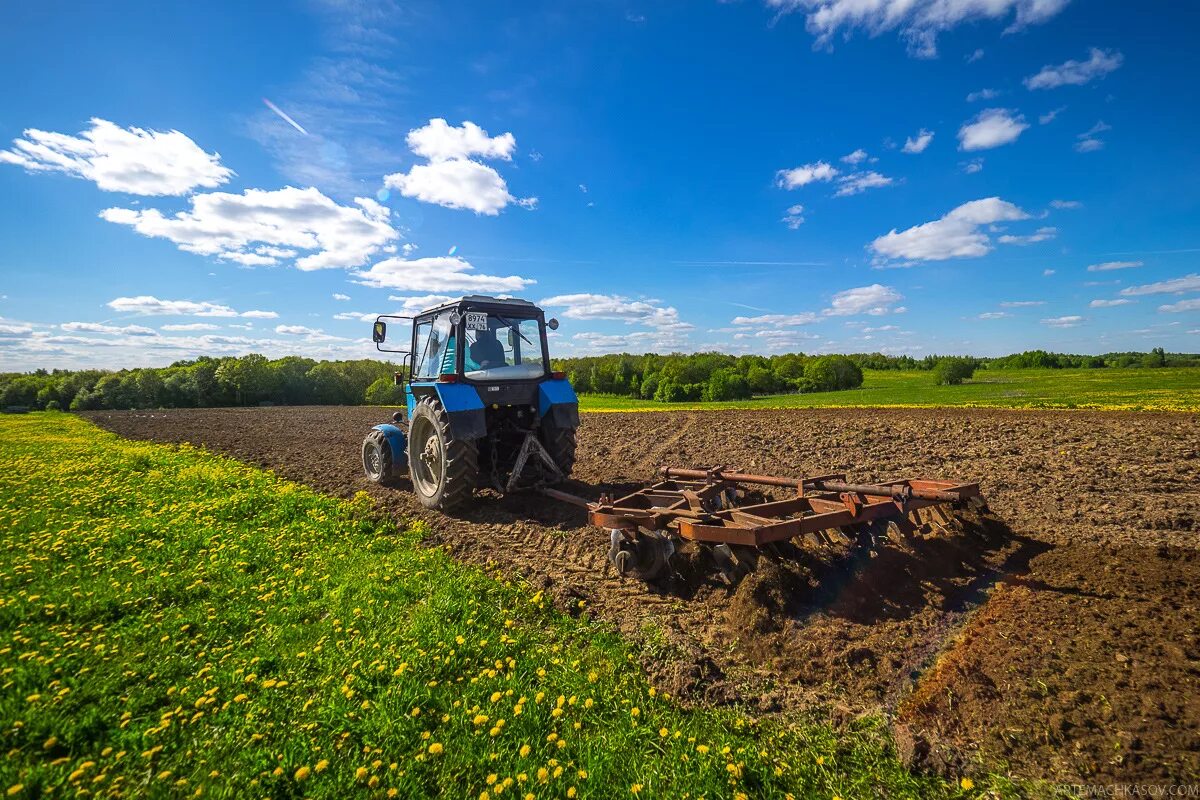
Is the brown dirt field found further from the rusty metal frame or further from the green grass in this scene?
the rusty metal frame

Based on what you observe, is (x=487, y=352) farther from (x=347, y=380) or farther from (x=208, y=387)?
(x=208, y=387)

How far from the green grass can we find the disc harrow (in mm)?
935

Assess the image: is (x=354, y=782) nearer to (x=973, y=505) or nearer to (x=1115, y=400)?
(x=973, y=505)

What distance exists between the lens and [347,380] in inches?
1940

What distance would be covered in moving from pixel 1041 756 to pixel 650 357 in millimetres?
49204

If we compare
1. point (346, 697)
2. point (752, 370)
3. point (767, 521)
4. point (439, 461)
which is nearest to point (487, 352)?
point (439, 461)

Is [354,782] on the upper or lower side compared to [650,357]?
lower

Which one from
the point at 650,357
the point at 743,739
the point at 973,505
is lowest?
the point at 743,739

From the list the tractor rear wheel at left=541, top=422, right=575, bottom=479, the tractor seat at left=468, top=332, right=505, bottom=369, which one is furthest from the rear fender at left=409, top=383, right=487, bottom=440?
the tractor rear wheel at left=541, top=422, right=575, bottom=479

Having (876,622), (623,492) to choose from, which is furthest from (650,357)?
(876,622)

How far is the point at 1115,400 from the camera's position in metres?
17.2

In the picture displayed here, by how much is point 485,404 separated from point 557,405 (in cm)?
101

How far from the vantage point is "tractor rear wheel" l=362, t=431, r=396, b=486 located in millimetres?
8484

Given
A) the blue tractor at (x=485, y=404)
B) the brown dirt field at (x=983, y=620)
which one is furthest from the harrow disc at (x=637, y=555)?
the blue tractor at (x=485, y=404)
